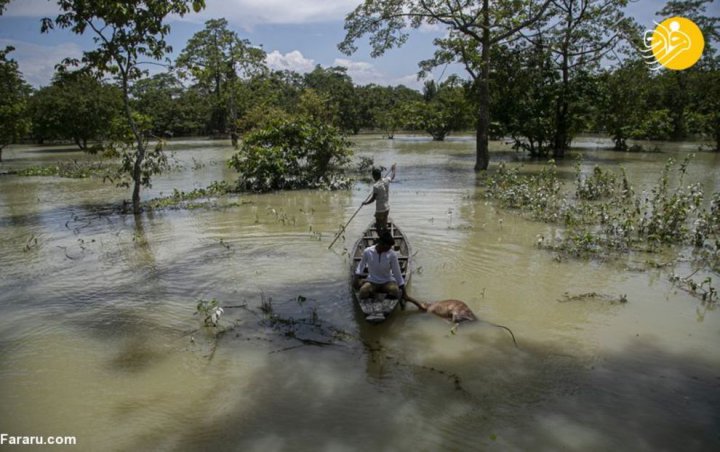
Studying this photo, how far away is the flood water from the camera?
14.7ft

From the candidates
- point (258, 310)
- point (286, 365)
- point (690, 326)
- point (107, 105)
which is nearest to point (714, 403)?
point (690, 326)

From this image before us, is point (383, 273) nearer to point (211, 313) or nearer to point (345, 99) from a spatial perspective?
point (211, 313)

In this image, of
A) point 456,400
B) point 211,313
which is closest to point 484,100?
point 211,313

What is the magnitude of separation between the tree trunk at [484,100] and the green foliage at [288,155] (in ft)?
22.5

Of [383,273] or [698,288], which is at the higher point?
[383,273]

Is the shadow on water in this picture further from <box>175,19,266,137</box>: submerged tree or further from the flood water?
<box>175,19,266,137</box>: submerged tree

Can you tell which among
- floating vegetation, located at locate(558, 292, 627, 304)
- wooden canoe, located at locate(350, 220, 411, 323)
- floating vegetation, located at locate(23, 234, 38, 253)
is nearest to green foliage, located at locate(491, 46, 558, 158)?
wooden canoe, located at locate(350, 220, 411, 323)

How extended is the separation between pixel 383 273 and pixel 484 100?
651 inches

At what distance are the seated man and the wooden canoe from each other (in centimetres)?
12

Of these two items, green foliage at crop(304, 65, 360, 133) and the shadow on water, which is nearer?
→ the shadow on water

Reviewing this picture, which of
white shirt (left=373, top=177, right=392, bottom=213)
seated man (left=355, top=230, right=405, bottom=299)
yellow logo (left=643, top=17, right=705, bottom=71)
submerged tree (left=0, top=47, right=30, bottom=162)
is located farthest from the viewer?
submerged tree (left=0, top=47, right=30, bottom=162)

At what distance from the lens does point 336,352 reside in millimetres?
5930

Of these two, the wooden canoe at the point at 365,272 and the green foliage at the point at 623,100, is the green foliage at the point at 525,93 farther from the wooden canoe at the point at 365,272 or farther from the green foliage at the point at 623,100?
the wooden canoe at the point at 365,272


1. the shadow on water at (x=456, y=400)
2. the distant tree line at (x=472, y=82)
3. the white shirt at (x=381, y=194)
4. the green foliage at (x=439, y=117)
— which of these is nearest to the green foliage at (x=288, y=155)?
the distant tree line at (x=472, y=82)
